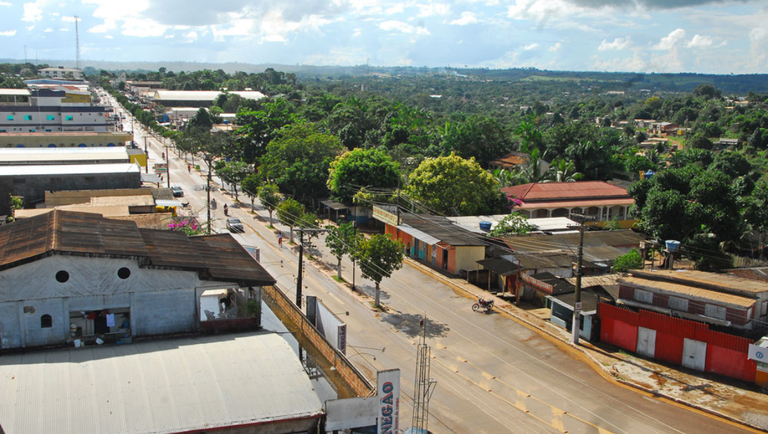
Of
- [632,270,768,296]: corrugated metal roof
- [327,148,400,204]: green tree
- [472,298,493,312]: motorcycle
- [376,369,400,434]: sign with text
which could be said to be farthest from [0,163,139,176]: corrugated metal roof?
[376,369,400,434]: sign with text

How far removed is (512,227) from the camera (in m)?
43.7

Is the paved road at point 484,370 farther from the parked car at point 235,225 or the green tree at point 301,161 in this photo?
the green tree at point 301,161

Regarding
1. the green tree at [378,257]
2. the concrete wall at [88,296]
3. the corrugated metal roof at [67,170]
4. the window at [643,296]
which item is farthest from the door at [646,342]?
the corrugated metal roof at [67,170]

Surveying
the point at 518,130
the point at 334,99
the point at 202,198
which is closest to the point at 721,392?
the point at 202,198

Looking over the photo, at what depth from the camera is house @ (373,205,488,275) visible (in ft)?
135

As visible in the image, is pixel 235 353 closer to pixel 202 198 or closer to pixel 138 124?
pixel 202 198

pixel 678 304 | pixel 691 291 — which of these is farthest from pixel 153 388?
pixel 691 291

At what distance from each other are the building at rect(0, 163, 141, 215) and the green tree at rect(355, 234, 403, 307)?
26327 millimetres

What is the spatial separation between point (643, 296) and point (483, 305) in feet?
27.4

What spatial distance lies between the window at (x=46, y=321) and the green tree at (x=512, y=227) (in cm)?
2876

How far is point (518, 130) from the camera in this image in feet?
299

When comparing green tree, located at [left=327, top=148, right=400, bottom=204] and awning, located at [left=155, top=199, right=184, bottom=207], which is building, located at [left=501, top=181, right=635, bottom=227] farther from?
awning, located at [left=155, top=199, right=184, bottom=207]

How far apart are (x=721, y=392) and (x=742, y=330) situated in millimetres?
3265

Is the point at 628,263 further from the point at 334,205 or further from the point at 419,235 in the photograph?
the point at 334,205
